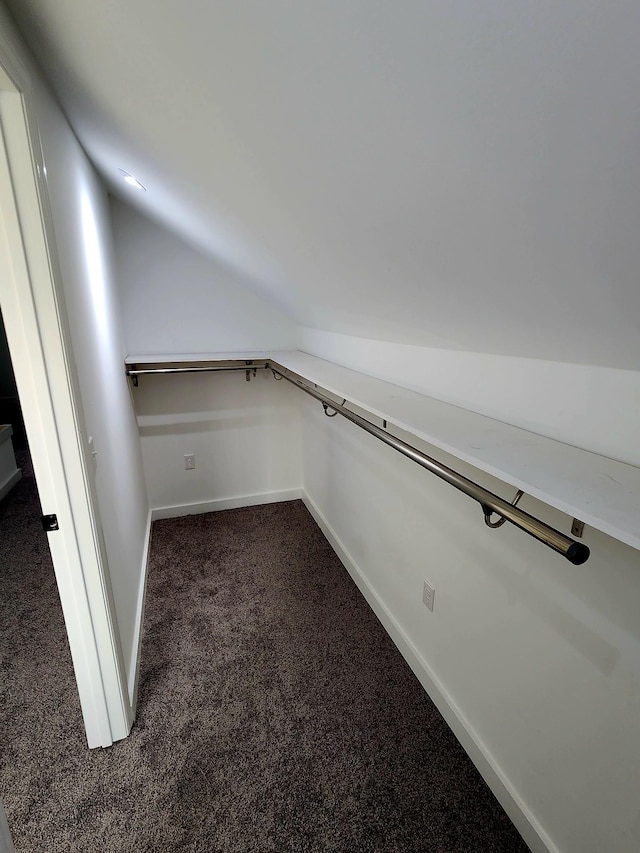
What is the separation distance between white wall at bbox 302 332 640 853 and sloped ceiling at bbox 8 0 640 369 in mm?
150

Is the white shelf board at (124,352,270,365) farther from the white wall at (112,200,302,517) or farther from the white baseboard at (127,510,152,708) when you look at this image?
the white baseboard at (127,510,152,708)

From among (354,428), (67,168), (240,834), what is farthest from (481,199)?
(240,834)

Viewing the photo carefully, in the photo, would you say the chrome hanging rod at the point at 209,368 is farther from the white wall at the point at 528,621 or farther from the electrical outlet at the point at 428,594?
the electrical outlet at the point at 428,594

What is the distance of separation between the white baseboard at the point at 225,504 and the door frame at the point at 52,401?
1.60 metres

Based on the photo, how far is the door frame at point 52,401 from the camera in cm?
95

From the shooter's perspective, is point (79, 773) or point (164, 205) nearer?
point (79, 773)

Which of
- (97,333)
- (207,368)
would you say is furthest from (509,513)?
(207,368)

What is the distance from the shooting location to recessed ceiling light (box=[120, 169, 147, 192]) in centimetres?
165

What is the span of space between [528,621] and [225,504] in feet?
7.79

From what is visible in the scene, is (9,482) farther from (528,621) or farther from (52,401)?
(528,621)

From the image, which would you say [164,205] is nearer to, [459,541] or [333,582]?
[459,541]

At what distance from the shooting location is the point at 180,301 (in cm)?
261

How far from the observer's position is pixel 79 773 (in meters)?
1.35

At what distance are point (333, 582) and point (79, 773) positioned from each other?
130cm
